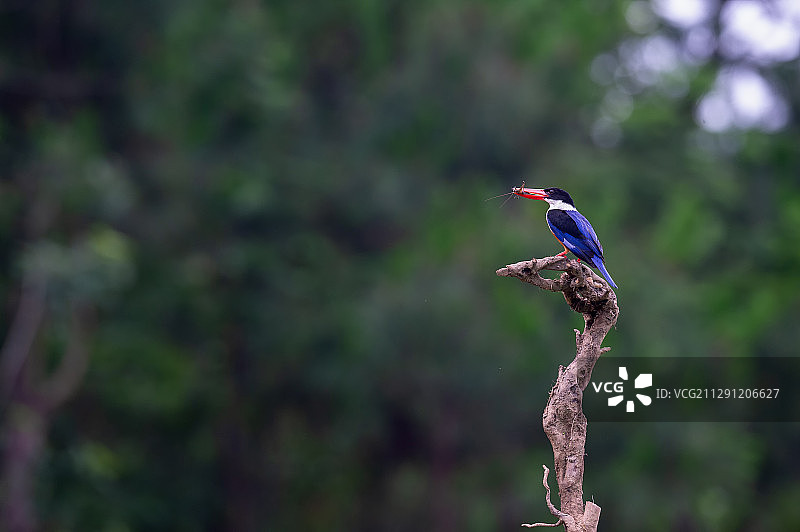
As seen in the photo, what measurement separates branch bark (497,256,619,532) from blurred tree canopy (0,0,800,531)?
9505 mm

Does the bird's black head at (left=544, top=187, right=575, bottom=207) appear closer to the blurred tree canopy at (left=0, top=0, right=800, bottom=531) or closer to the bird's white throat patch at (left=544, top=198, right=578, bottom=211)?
the bird's white throat patch at (left=544, top=198, right=578, bottom=211)

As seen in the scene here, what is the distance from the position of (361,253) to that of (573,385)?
13.0 m

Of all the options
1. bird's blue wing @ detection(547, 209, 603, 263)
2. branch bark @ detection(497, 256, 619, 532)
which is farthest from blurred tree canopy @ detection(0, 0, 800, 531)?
branch bark @ detection(497, 256, 619, 532)

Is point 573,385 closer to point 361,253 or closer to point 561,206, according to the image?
point 561,206

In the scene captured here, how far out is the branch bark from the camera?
3070 mm

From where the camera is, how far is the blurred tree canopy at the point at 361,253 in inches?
543

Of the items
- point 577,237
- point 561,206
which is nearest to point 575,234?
point 577,237

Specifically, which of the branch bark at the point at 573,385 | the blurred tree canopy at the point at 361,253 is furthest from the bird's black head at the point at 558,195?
the blurred tree canopy at the point at 361,253

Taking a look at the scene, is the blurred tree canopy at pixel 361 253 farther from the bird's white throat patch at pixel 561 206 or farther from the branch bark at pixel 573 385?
the branch bark at pixel 573 385

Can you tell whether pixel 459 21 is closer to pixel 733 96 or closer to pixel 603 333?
pixel 733 96

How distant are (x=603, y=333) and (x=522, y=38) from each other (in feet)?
44.6

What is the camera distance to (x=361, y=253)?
16.0 meters

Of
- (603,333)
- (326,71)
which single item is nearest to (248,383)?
(326,71)

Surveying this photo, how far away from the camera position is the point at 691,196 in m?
15.4
